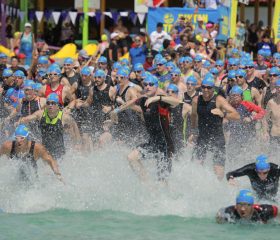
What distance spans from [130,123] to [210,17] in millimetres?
6985

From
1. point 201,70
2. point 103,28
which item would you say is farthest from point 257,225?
point 103,28

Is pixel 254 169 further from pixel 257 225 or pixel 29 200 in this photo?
pixel 29 200

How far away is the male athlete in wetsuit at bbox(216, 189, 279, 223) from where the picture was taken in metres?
11.4

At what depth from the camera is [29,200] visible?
12961 millimetres

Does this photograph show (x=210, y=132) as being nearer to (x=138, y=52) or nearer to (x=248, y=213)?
(x=248, y=213)

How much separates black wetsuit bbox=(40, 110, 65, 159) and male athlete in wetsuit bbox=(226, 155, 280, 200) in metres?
2.77

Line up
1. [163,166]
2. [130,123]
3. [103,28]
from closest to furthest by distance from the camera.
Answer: [163,166]
[130,123]
[103,28]

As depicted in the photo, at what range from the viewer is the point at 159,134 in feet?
41.9

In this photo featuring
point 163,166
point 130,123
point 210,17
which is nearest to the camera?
point 163,166

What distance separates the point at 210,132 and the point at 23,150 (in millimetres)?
2705

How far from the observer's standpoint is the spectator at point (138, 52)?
20.7m

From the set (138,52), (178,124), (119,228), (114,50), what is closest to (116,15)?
(114,50)

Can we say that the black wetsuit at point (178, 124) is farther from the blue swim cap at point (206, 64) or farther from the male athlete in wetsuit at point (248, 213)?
the blue swim cap at point (206, 64)

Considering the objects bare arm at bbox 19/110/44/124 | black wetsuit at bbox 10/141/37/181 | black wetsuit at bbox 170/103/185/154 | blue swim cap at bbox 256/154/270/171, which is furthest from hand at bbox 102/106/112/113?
blue swim cap at bbox 256/154/270/171
